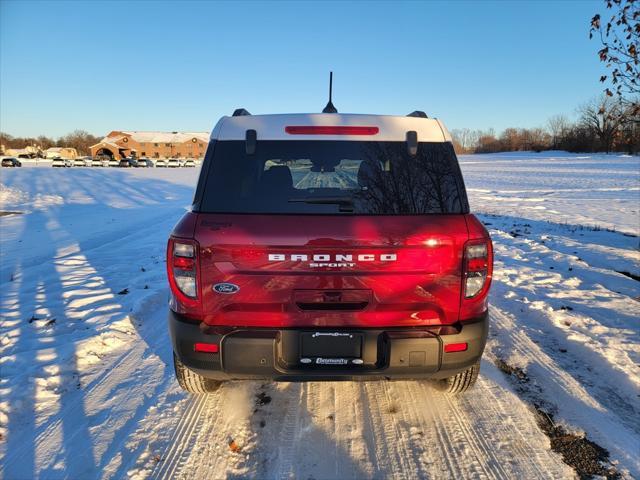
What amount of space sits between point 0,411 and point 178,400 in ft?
4.13

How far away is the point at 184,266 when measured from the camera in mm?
2506

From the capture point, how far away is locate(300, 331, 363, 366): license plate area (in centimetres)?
250

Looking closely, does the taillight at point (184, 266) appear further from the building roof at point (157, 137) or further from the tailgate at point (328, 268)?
the building roof at point (157, 137)

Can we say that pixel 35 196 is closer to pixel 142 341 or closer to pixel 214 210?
pixel 142 341

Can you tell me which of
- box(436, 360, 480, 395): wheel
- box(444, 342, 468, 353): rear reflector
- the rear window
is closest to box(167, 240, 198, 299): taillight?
the rear window

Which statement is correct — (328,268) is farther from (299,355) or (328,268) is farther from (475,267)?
(475,267)

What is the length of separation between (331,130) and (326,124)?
6cm

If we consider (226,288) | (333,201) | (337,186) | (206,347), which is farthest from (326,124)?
(206,347)

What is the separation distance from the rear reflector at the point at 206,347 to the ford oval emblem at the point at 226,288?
339 mm

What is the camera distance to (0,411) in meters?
2.98

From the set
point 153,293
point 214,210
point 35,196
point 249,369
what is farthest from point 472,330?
point 35,196

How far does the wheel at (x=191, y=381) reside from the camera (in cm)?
294

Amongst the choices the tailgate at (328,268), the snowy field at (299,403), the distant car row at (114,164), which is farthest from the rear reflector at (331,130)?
the distant car row at (114,164)

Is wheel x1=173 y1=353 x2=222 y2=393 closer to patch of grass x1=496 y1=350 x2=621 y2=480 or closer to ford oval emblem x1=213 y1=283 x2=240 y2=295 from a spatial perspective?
ford oval emblem x1=213 y1=283 x2=240 y2=295
